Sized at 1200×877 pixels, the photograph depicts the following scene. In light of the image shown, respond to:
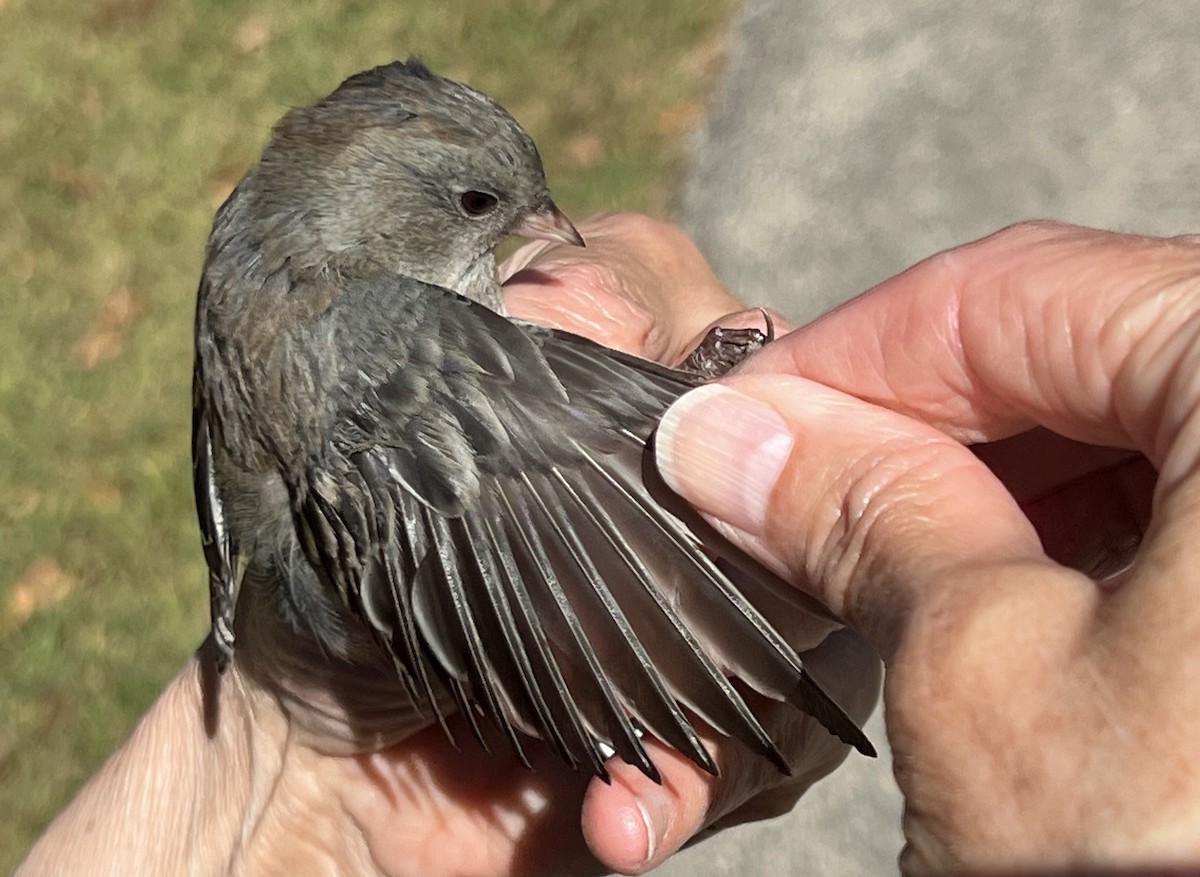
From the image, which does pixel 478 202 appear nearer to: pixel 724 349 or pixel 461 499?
pixel 724 349

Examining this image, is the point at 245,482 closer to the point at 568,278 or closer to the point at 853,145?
the point at 568,278

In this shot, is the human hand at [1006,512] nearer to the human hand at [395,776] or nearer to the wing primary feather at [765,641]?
the wing primary feather at [765,641]

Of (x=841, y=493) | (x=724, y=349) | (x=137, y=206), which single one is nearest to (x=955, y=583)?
(x=841, y=493)

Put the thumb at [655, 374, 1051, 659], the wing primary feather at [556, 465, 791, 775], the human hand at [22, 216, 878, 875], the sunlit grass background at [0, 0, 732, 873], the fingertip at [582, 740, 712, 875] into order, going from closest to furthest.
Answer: the thumb at [655, 374, 1051, 659] → the wing primary feather at [556, 465, 791, 775] → the fingertip at [582, 740, 712, 875] → the human hand at [22, 216, 878, 875] → the sunlit grass background at [0, 0, 732, 873]

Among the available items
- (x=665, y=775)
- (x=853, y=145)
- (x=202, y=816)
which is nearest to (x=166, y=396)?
(x=202, y=816)

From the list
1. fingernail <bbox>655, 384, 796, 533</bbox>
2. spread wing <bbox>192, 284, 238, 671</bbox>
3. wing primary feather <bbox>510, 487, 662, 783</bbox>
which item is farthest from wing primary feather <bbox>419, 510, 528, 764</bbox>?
spread wing <bbox>192, 284, 238, 671</bbox>

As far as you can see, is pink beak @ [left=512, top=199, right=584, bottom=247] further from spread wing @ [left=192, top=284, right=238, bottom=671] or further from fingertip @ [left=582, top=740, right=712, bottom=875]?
fingertip @ [left=582, top=740, right=712, bottom=875]
